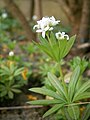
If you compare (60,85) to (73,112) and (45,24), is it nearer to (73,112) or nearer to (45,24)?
(73,112)

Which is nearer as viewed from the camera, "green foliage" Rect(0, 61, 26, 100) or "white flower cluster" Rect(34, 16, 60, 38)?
"white flower cluster" Rect(34, 16, 60, 38)

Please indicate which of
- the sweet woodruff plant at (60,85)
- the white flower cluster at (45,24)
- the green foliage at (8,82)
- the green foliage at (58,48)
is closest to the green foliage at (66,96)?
the sweet woodruff plant at (60,85)

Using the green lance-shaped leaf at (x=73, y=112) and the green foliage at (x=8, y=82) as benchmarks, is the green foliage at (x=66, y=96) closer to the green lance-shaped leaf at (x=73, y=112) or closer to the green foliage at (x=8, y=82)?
the green lance-shaped leaf at (x=73, y=112)

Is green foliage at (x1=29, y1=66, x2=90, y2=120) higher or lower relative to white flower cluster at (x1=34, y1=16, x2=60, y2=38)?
lower

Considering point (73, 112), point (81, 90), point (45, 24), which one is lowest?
point (73, 112)

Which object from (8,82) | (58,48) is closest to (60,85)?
(58,48)

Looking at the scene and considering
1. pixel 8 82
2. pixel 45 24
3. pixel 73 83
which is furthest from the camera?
pixel 8 82

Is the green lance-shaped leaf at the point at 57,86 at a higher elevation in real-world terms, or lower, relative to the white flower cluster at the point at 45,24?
lower

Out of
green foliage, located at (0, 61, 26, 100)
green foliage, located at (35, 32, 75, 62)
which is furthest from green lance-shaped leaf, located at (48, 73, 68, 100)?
green foliage, located at (0, 61, 26, 100)

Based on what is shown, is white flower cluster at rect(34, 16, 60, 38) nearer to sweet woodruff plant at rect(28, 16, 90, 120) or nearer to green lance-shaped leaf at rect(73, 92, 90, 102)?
sweet woodruff plant at rect(28, 16, 90, 120)

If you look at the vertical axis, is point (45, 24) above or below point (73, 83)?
above

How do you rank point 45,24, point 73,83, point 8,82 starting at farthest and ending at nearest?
1. point 8,82
2. point 73,83
3. point 45,24

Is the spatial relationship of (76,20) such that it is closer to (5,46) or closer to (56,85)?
(5,46)

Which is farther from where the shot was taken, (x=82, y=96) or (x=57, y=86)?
(x=57, y=86)
